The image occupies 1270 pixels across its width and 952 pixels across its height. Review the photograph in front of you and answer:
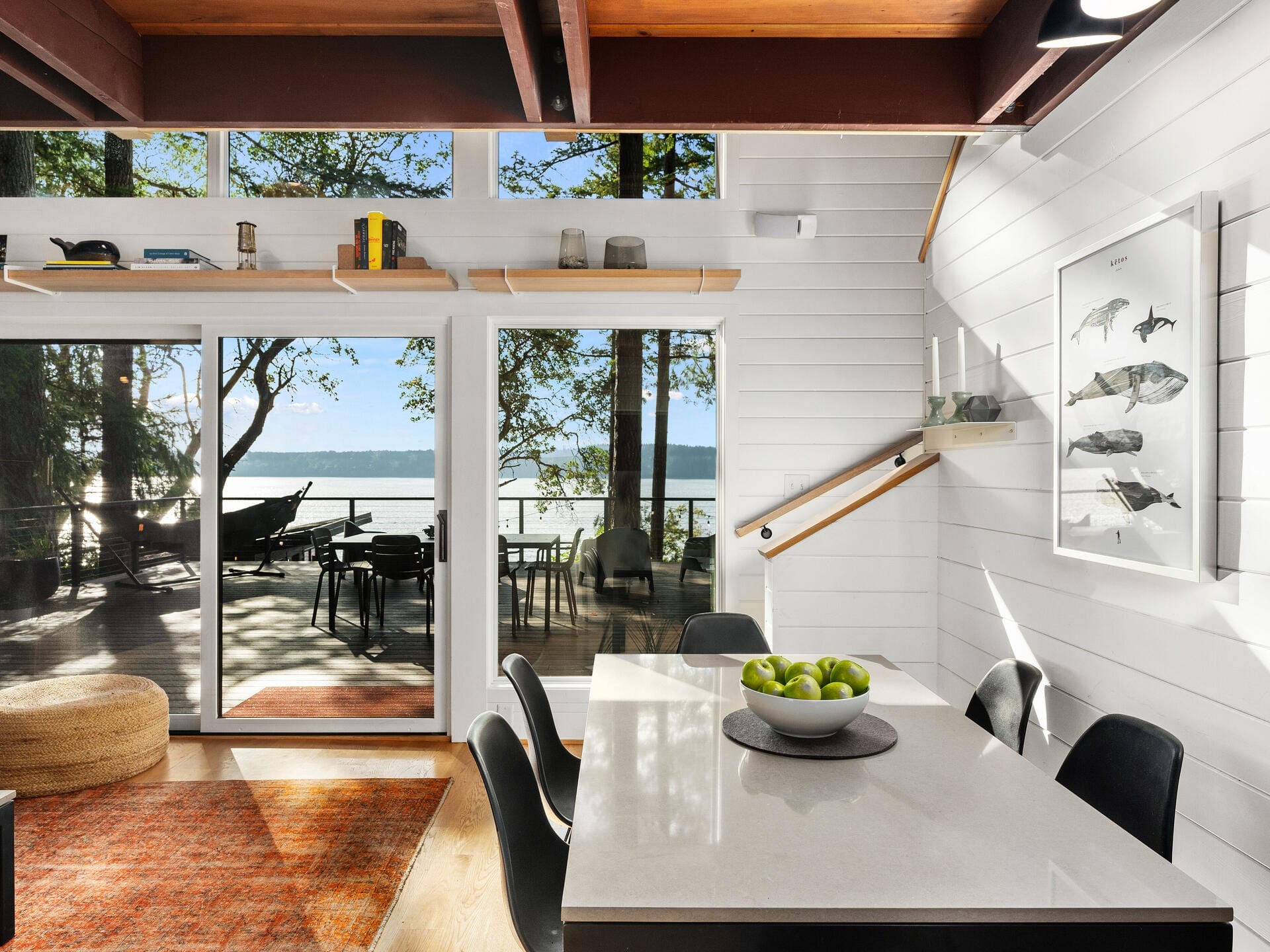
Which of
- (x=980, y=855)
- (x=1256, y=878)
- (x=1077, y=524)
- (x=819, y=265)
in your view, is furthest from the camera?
(x=819, y=265)

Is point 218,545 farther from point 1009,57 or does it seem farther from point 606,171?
point 1009,57

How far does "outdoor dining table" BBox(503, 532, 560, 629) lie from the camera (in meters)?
4.00

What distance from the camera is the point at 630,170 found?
12.9 ft

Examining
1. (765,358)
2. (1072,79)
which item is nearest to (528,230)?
(765,358)

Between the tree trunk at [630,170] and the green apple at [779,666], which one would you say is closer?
the green apple at [779,666]

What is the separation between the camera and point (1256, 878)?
1.72 meters

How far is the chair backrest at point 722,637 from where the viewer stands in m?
2.90

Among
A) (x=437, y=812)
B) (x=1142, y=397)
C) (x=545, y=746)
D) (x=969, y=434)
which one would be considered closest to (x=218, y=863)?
(x=437, y=812)

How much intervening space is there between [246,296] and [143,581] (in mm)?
1566

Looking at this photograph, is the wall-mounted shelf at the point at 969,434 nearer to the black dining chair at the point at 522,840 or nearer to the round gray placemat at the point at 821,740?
the round gray placemat at the point at 821,740

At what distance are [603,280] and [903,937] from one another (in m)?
3.04

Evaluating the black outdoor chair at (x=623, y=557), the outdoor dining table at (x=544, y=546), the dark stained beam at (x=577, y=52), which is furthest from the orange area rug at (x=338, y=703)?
the dark stained beam at (x=577, y=52)

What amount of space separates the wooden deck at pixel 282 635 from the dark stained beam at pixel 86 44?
2.42 meters

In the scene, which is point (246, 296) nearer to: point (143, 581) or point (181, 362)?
point (181, 362)
